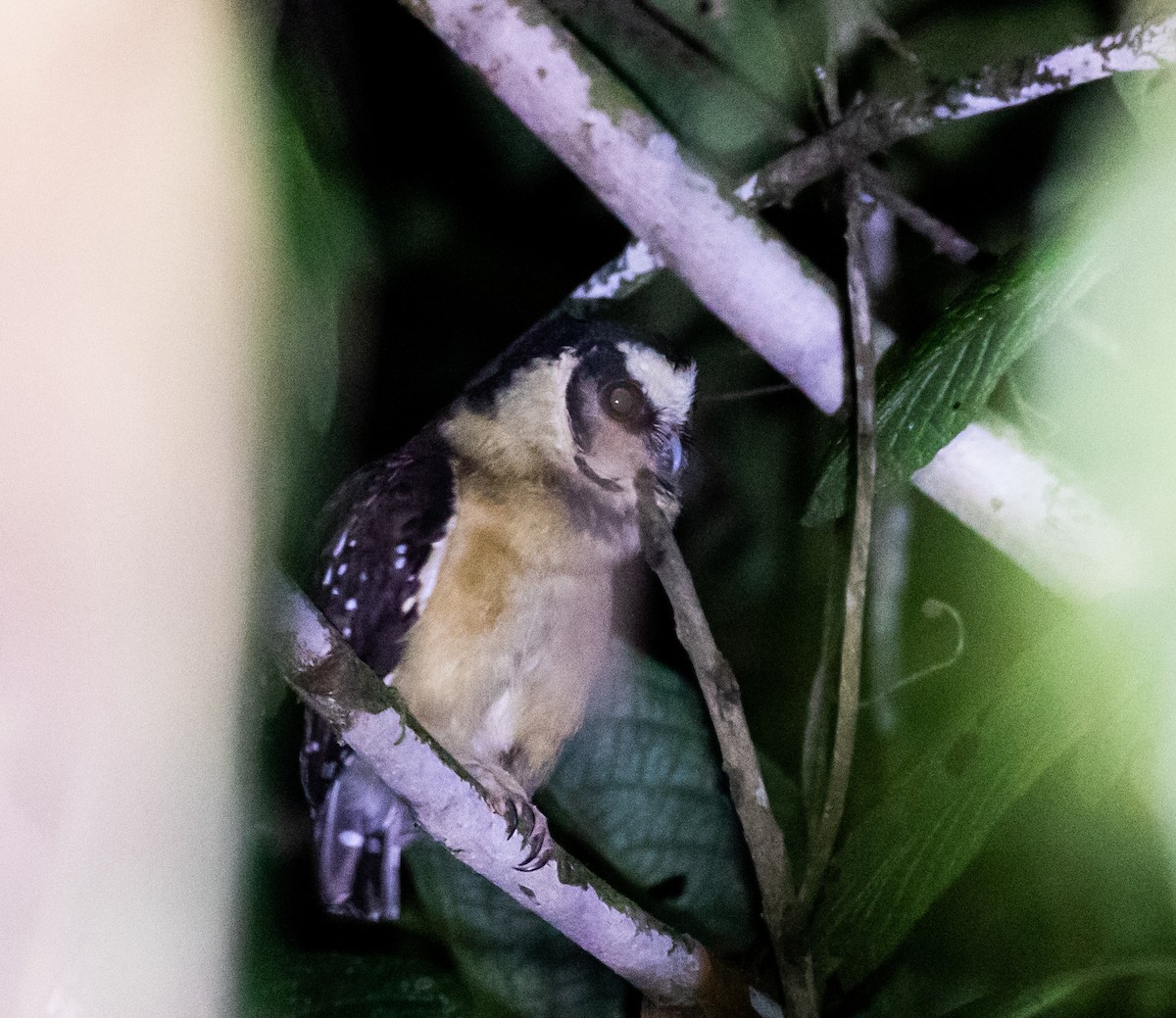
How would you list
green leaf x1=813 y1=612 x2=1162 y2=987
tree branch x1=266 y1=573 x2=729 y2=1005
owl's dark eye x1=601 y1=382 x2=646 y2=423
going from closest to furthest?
1. tree branch x1=266 y1=573 x2=729 y2=1005
2. green leaf x1=813 y1=612 x2=1162 y2=987
3. owl's dark eye x1=601 y1=382 x2=646 y2=423

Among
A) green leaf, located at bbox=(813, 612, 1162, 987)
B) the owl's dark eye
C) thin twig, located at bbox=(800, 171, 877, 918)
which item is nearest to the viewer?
green leaf, located at bbox=(813, 612, 1162, 987)

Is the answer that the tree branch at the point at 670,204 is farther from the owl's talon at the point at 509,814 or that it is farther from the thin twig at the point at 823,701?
the owl's talon at the point at 509,814

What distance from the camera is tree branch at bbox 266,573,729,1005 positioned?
18.6 inches

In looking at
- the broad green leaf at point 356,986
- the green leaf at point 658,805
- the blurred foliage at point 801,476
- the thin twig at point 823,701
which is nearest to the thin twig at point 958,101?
the blurred foliage at point 801,476

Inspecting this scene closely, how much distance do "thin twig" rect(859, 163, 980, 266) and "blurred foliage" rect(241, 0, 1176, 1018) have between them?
0.07 feet

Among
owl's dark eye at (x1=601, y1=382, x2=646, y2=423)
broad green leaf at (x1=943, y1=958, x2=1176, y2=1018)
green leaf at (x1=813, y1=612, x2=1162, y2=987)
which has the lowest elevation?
broad green leaf at (x1=943, y1=958, x2=1176, y2=1018)

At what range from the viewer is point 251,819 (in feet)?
1.97

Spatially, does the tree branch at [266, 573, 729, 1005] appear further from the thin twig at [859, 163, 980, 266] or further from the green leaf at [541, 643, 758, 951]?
the thin twig at [859, 163, 980, 266]

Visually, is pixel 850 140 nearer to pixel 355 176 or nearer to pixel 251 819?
pixel 355 176

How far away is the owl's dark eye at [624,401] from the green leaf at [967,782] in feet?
1.06

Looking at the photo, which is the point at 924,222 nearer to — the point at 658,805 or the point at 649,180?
the point at 649,180

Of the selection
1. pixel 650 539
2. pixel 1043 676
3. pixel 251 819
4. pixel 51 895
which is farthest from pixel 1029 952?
pixel 51 895

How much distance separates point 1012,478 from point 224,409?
0.57m

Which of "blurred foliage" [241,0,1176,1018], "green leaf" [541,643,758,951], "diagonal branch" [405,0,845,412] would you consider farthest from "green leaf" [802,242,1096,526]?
"green leaf" [541,643,758,951]
